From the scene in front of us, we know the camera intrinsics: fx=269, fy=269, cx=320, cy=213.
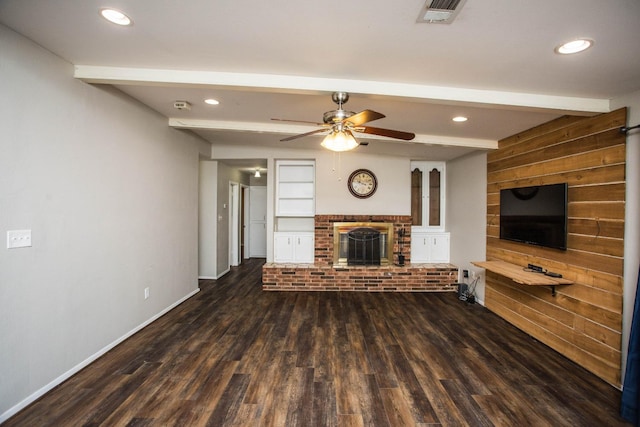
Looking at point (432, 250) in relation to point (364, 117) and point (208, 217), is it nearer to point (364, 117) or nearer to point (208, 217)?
point (364, 117)

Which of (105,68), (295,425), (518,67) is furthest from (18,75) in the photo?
(518,67)

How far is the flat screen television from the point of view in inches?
104

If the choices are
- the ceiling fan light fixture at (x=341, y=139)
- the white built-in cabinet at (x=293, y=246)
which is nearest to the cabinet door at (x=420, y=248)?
the white built-in cabinet at (x=293, y=246)

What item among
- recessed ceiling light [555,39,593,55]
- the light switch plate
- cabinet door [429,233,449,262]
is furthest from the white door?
recessed ceiling light [555,39,593,55]

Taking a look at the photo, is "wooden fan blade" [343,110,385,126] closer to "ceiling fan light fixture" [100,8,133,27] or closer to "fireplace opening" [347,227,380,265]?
"ceiling fan light fixture" [100,8,133,27]

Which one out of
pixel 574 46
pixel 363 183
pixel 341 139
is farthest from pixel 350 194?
pixel 574 46

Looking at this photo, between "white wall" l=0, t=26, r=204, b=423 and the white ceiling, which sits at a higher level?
the white ceiling

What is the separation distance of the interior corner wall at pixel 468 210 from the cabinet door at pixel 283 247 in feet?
9.75

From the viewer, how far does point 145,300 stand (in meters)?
3.04

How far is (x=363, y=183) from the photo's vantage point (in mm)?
4961

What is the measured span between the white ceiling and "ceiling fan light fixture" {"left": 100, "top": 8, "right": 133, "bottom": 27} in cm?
5

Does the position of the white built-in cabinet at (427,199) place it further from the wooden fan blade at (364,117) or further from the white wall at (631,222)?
the wooden fan blade at (364,117)

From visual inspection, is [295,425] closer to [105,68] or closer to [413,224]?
[105,68]

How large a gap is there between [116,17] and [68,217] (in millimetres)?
1539
